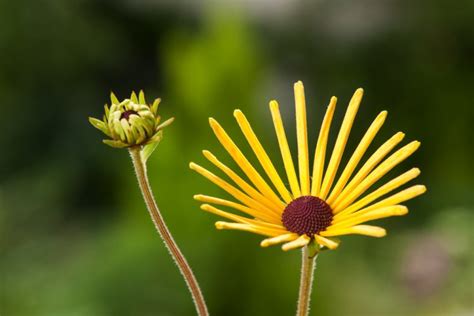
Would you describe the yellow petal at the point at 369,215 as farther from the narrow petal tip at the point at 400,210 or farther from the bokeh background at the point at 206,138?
the bokeh background at the point at 206,138

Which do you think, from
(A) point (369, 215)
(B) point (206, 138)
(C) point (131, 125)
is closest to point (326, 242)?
(A) point (369, 215)

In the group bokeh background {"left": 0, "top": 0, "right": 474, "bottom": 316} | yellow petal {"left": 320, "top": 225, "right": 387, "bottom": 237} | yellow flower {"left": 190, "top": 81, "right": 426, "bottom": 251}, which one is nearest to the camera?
yellow petal {"left": 320, "top": 225, "right": 387, "bottom": 237}

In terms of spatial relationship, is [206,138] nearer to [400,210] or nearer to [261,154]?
[261,154]

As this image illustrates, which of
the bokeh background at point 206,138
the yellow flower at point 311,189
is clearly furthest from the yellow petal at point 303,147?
the bokeh background at point 206,138

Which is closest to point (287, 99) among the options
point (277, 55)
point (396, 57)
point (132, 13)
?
point (277, 55)

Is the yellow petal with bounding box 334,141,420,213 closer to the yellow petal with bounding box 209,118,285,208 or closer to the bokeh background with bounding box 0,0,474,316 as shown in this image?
the yellow petal with bounding box 209,118,285,208

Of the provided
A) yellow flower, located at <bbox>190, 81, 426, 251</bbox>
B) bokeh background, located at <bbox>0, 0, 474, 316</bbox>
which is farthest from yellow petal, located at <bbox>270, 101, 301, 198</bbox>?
bokeh background, located at <bbox>0, 0, 474, 316</bbox>
